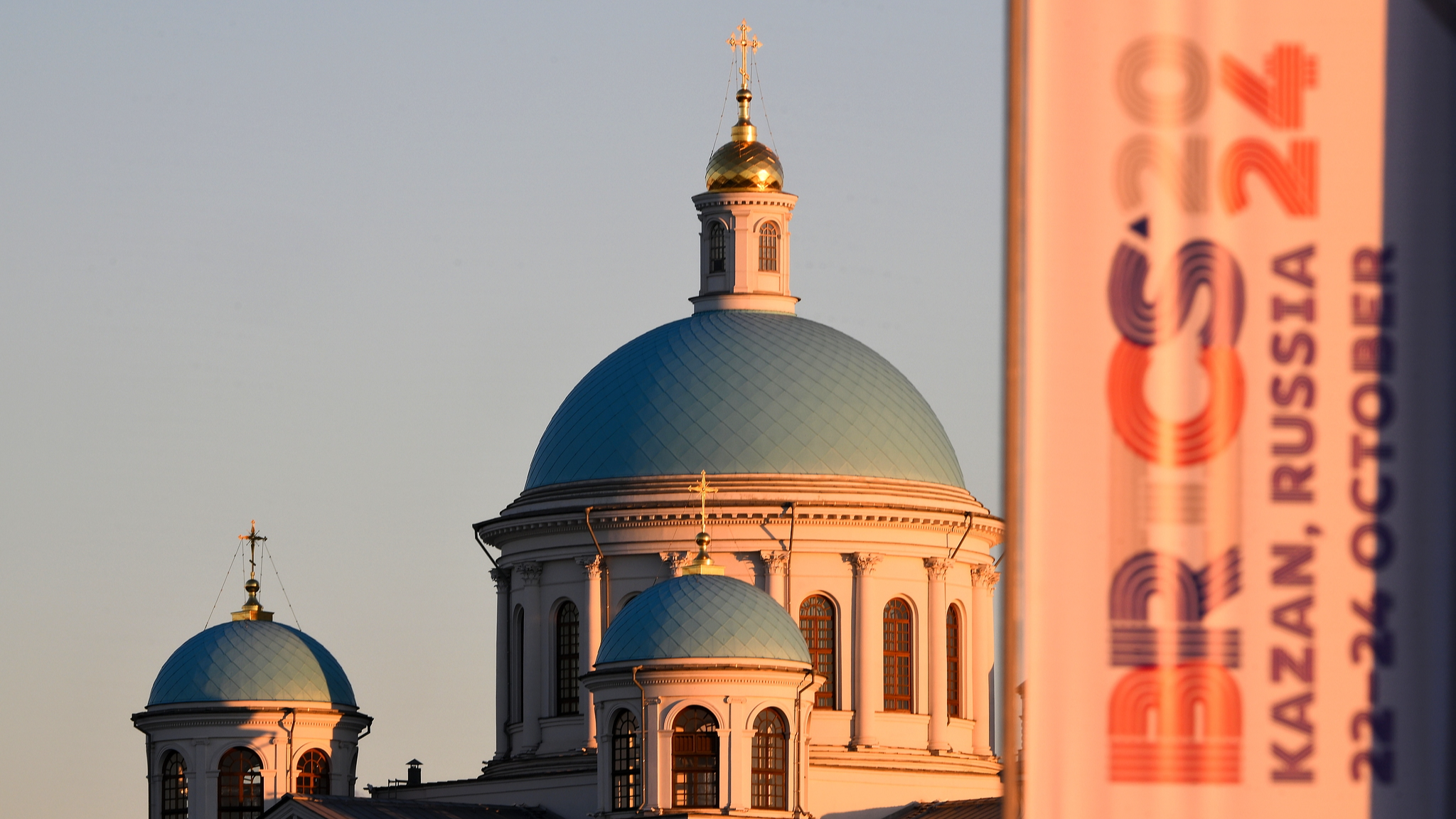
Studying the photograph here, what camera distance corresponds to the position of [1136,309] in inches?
593

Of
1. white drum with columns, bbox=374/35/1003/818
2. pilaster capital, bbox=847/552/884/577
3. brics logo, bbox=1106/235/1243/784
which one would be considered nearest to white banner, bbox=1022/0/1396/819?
A: brics logo, bbox=1106/235/1243/784

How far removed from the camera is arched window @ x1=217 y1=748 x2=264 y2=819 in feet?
173

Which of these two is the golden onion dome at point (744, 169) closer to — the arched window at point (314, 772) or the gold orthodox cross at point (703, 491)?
the gold orthodox cross at point (703, 491)

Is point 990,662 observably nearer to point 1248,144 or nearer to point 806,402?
point 806,402

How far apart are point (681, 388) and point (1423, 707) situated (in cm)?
3856

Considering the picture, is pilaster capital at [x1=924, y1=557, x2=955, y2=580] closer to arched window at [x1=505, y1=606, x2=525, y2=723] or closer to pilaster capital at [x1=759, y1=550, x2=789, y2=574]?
pilaster capital at [x1=759, y1=550, x2=789, y2=574]

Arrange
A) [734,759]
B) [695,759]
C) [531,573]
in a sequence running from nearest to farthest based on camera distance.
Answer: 1. [734,759]
2. [695,759]
3. [531,573]

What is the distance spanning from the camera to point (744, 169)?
180 ft

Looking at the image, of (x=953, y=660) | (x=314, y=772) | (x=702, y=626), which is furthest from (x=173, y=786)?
(x=953, y=660)

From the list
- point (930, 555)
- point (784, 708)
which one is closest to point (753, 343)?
point (930, 555)

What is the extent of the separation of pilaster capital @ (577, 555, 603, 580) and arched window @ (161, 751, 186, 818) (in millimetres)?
7594

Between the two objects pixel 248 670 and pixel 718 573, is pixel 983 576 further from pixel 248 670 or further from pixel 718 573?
pixel 248 670

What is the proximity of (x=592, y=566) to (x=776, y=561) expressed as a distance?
3.29 meters

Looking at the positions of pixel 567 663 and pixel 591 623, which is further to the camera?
pixel 567 663
